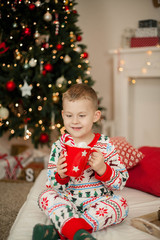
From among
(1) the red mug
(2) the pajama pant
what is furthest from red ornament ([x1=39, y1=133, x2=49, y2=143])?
(1) the red mug

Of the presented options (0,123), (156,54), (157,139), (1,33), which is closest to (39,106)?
(0,123)

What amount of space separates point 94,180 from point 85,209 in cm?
14

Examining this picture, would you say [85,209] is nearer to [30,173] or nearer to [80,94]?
[80,94]

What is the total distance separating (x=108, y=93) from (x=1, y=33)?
1.42m

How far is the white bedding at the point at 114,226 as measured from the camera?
112 cm

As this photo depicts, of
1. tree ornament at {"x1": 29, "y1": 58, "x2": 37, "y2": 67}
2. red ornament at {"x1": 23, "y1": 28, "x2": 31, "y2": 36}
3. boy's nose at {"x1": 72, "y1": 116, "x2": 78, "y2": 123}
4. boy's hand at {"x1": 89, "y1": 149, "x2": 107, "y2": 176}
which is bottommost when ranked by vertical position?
boy's hand at {"x1": 89, "y1": 149, "x2": 107, "y2": 176}

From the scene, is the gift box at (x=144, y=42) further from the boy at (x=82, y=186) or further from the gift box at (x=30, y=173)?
the boy at (x=82, y=186)

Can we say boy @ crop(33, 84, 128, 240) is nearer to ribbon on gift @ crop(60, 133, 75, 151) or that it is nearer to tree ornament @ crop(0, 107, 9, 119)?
ribbon on gift @ crop(60, 133, 75, 151)

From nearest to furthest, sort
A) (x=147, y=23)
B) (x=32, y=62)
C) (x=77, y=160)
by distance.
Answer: (x=77, y=160) < (x=32, y=62) < (x=147, y=23)

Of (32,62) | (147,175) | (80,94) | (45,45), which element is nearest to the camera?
(80,94)

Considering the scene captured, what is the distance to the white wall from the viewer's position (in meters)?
3.00

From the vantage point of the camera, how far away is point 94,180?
1301 mm

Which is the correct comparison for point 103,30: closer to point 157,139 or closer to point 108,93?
point 108,93

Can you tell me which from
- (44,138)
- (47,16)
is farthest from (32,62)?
(44,138)
